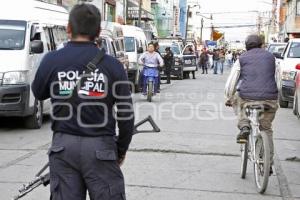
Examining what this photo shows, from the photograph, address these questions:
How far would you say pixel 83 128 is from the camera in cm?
361

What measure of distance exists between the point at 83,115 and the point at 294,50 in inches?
561

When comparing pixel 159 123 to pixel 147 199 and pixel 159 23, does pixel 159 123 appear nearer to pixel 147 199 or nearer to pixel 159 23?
pixel 147 199

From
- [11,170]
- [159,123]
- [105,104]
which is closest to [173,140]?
[159,123]

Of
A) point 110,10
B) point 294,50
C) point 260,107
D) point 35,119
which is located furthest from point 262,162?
point 110,10

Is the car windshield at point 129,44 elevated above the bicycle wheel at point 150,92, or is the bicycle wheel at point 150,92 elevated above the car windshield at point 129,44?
the car windshield at point 129,44

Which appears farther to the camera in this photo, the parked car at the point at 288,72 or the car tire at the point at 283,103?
the car tire at the point at 283,103

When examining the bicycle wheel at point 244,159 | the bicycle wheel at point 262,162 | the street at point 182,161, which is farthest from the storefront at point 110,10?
the bicycle wheel at point 262,162

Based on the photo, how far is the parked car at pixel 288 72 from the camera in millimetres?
15711

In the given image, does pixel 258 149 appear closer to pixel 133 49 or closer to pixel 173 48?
pixel 133 49

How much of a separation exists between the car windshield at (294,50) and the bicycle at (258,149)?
1036cm

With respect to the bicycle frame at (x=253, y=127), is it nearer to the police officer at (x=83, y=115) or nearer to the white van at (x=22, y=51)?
the police officer at (x=83, y=115)

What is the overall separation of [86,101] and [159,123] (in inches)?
341

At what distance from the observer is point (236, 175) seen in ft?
24.7

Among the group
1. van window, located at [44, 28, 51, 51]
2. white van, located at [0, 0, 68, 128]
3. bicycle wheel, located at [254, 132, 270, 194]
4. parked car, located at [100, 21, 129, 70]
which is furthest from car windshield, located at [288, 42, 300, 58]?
bicycle wheel, located at [254, 132, 270, 194]
